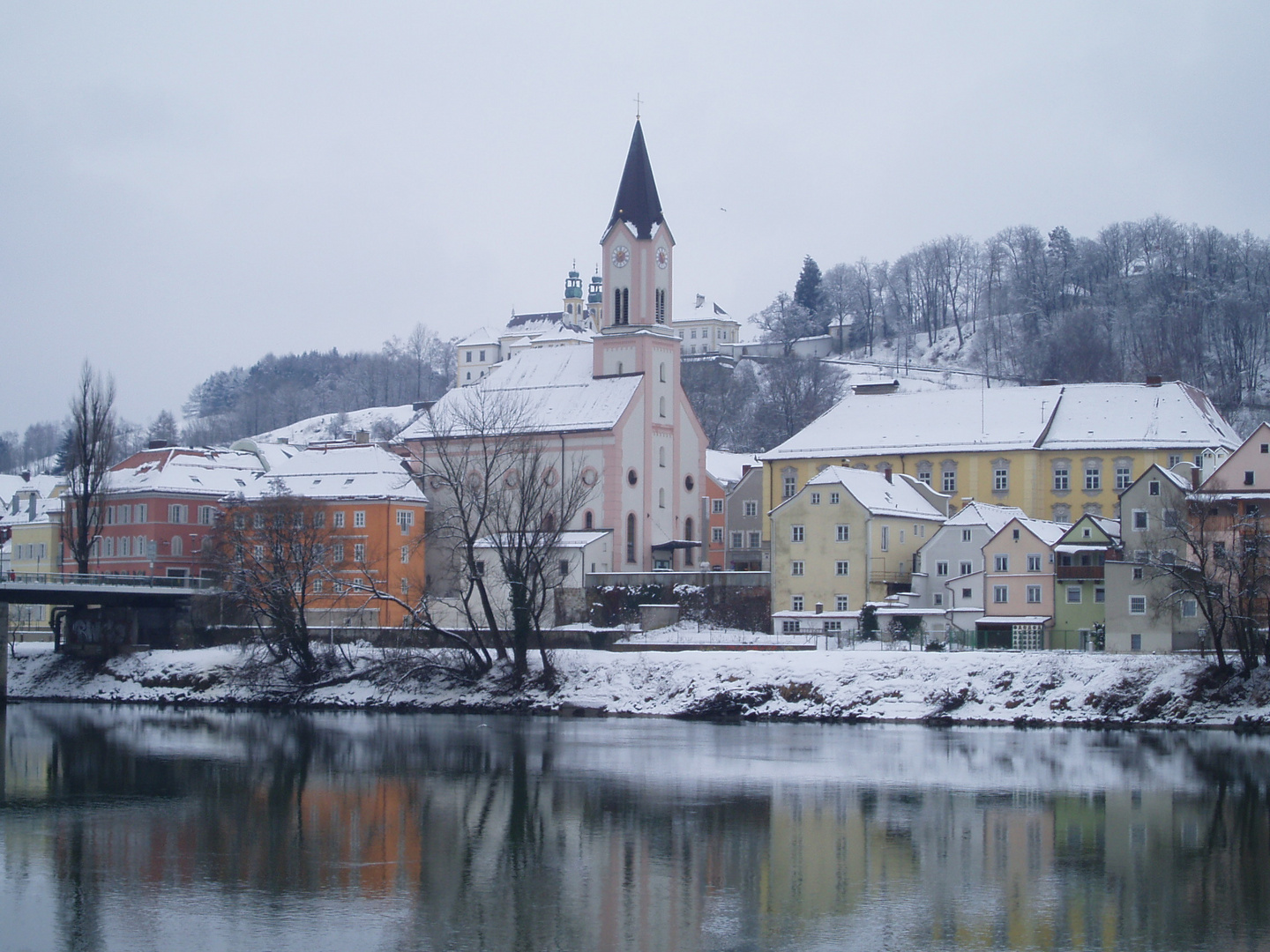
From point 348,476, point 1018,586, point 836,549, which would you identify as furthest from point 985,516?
point 348,476

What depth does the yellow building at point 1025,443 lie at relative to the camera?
7381 centimetres

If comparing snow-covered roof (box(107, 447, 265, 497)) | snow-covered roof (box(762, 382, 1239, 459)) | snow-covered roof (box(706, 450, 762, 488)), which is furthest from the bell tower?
snow-covered roof (box(107, 447, 265, 497))

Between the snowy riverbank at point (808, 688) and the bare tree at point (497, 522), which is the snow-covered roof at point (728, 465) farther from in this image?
the snowy riverbank at point (808, 688)

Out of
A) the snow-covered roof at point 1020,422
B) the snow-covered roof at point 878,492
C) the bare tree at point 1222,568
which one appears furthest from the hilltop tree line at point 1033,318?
the bare tree at point 1222,568

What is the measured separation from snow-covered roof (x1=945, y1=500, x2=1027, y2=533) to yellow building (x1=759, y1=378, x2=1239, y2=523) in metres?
7.38

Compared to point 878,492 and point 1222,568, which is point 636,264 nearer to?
point 878,492

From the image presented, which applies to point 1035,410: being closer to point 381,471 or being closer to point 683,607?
point 683,607

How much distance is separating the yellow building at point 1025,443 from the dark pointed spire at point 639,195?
13.8 metres

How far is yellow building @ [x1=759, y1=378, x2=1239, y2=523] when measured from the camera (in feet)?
242

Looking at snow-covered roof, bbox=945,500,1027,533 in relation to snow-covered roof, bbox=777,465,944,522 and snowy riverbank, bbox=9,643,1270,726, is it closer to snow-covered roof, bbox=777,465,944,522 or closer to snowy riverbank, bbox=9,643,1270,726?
snow-covered roof, bbox=777,465,944,522

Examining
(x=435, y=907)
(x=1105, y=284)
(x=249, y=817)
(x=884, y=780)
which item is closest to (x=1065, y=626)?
(x=884, y=780)

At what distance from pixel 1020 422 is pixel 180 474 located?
44258mm

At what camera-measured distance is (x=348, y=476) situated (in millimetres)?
76500

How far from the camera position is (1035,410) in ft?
255
